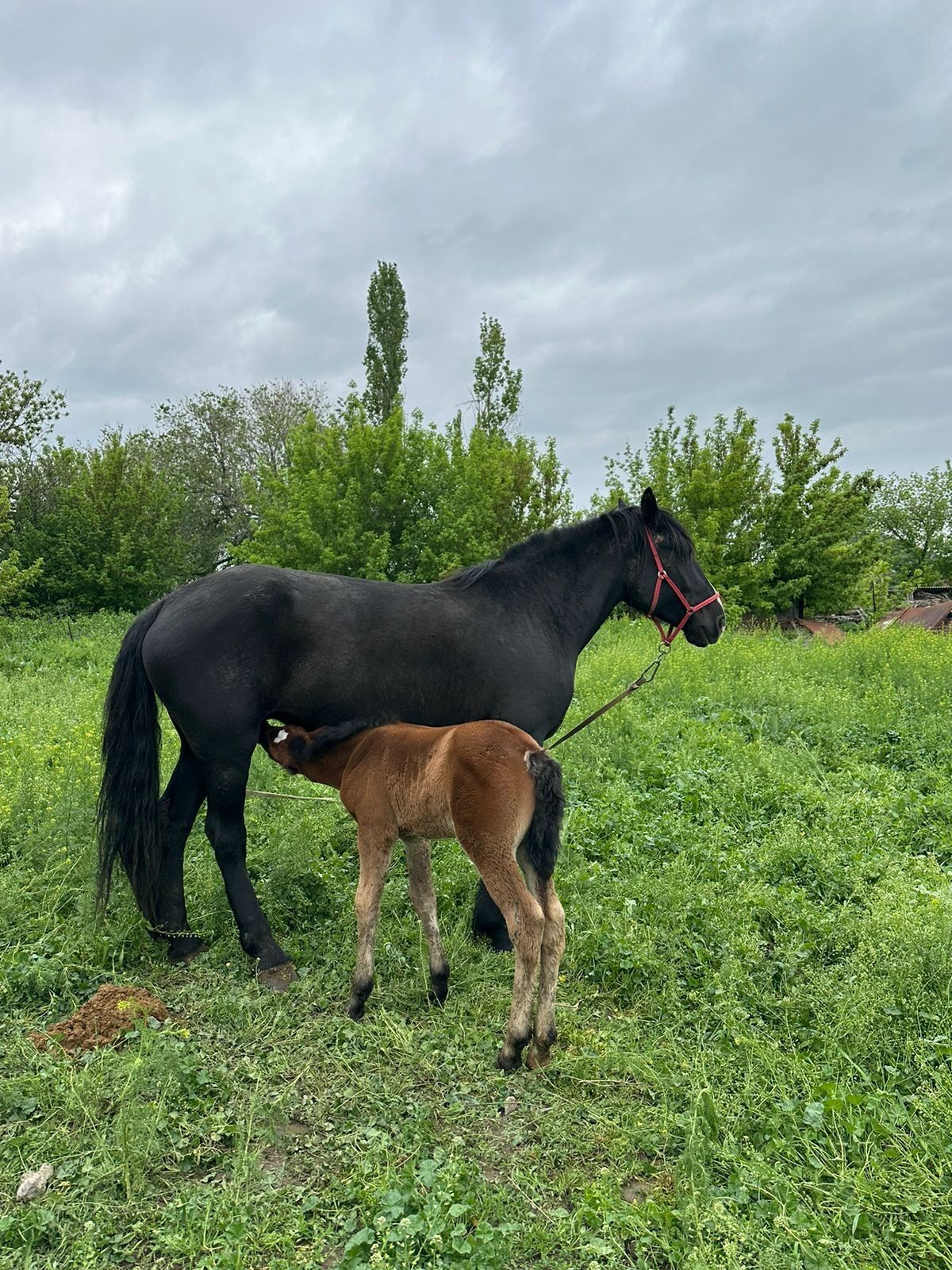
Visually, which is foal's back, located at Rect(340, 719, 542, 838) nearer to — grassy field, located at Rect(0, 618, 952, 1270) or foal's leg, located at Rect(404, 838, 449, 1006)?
foal's leg, located at Rect(404, 838, 449, 1006)

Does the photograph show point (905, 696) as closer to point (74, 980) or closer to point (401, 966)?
point (401, 966)

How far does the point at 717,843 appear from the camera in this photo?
17.2ft

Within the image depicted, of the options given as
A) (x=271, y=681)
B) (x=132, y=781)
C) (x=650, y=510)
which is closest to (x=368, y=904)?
(x=271, y=681)

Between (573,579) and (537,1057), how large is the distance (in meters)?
2.58

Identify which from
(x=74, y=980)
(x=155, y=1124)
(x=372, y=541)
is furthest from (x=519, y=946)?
(x=372, y=541)

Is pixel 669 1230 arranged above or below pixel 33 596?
below

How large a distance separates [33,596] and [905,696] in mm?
21719

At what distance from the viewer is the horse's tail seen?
12.6 feet

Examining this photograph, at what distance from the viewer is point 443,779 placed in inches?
129

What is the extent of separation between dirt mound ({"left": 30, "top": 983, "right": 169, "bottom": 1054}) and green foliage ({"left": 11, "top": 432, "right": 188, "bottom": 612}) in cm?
2044

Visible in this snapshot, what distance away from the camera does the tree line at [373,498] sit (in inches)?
653

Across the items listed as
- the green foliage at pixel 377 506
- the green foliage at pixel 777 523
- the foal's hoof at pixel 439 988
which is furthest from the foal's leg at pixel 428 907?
the green foliage at pixel 777 523

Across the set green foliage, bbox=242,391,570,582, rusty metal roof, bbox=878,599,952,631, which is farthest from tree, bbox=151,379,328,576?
rusty metal roof, bbox=878,599,952,631

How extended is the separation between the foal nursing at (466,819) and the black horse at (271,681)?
0.28 metres
